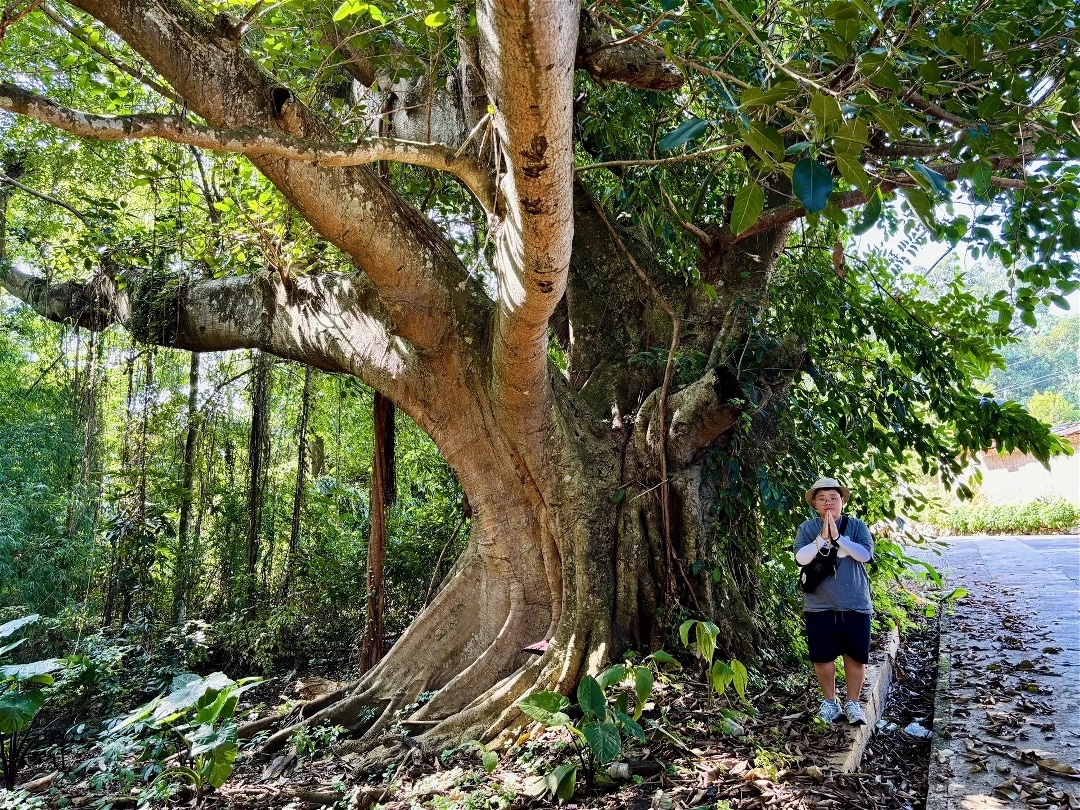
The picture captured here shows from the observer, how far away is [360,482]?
9055 mm

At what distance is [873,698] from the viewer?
14.2ft

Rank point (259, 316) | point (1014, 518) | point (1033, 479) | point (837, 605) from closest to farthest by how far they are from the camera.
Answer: point (837, 605), point (259, 316), point (1014, 518), point (1033, 479)

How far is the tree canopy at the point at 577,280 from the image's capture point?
10.5 ft

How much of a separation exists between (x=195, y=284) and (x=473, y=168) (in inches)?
114

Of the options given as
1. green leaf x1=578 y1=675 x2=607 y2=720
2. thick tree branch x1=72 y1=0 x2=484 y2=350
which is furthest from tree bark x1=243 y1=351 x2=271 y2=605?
green leaf x1=578 y1=675 x2=607 y2=720

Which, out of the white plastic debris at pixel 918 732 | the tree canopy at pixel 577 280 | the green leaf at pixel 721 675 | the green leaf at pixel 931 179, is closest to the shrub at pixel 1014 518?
the white plastic debris at pixel 918 732

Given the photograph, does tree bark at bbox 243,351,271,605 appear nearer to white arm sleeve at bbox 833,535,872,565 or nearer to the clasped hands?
the clasped hands

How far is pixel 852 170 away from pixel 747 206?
0.29 meters

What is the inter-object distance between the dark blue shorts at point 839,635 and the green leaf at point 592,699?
147 cm

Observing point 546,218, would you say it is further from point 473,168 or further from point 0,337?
point 0,337

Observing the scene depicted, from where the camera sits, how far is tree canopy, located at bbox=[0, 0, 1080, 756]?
321 centimetres

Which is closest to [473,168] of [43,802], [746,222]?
[746,222]

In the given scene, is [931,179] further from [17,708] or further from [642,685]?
[17,708]

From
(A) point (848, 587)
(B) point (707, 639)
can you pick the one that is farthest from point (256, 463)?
(A) point (848, 587)
